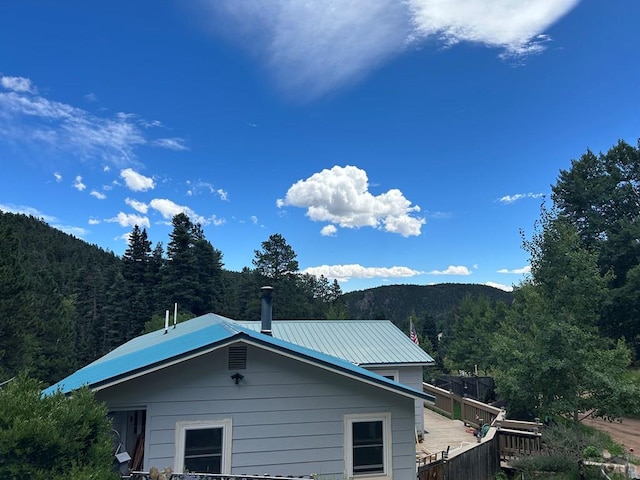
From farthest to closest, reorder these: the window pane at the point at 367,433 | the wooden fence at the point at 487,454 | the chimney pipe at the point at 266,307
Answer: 1. the chimney pipe at the point at 266,307
2. the wooden fence at the point at 487,454
3. the window pane at the point at 367,433

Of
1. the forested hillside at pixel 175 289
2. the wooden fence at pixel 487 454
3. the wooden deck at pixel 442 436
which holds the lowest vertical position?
the wooden deck at pixel 442 436

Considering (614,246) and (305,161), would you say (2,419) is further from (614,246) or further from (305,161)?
(614,246)

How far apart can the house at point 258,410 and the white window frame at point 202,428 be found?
0.6 inches

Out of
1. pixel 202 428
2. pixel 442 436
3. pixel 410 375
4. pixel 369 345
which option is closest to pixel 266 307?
pixel 202 428

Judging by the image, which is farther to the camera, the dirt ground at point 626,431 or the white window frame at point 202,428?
the dirt ground at point 626,431

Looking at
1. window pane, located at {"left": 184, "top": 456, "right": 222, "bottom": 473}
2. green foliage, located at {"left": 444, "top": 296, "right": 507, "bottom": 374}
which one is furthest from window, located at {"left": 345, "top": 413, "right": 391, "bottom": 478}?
green foliage, located at {"left": 444, "top": 296, "right": 507, "bottom": 374}

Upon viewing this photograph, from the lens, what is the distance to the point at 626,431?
15.3 m

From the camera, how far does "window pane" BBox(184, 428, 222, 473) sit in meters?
6.85

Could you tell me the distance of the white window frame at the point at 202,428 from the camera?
6.76 m

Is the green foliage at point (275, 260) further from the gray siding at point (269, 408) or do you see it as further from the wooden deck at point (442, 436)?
the gray siding at point (269, 408)

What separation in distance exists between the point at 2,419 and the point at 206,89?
66.9ft

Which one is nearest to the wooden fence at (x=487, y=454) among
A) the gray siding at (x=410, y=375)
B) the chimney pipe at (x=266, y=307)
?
the gray siding at (x=410, y=375)

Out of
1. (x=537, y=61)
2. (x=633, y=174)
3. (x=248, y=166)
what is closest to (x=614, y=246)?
(x=633, y=174)

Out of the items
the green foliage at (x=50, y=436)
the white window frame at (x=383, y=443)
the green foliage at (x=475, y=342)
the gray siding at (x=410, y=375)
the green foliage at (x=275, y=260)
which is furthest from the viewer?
the green foliage at (x=275, y=260)
